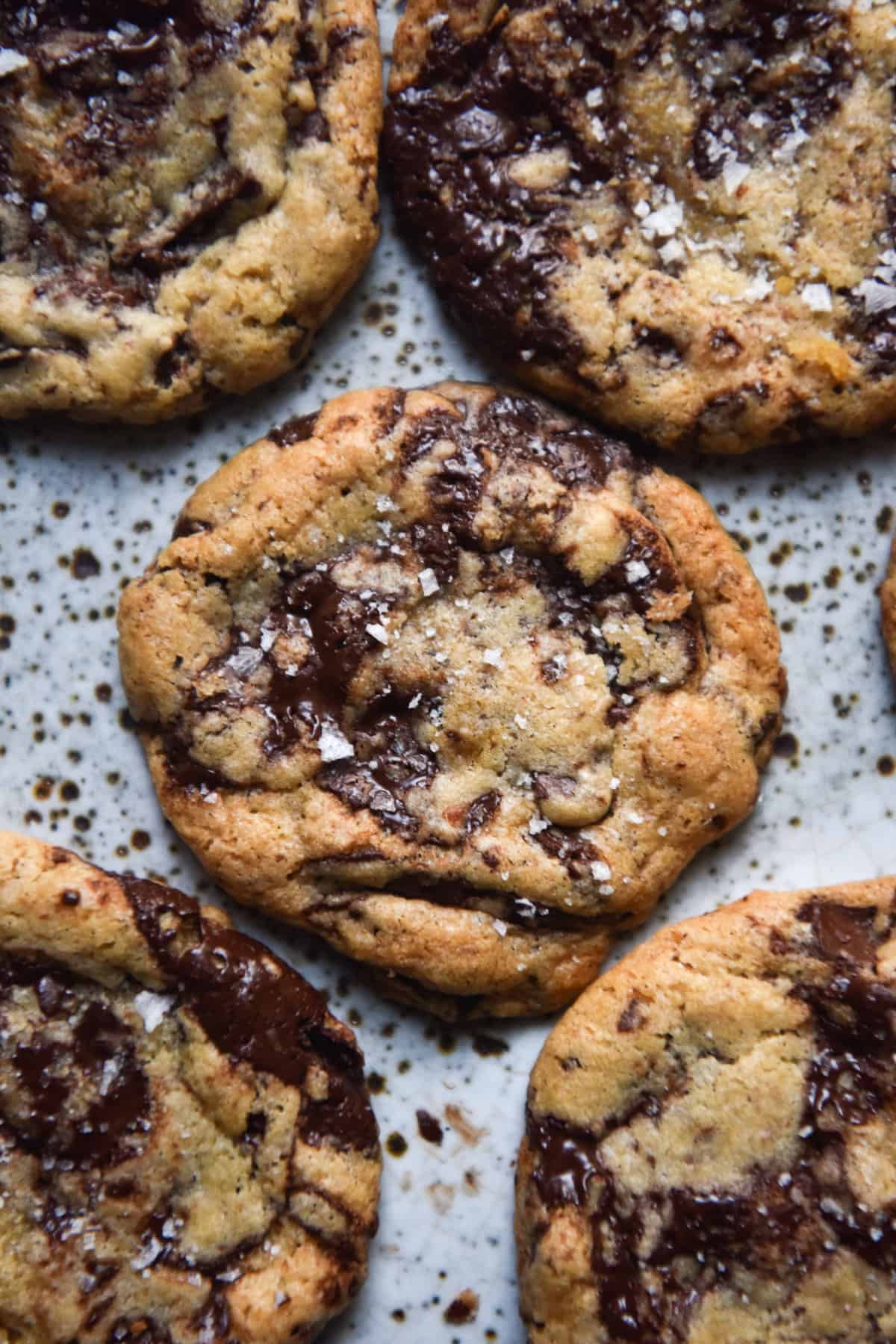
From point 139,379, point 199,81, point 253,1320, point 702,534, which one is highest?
point 199,81

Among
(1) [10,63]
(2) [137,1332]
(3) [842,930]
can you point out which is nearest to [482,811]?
(3) [842,930]

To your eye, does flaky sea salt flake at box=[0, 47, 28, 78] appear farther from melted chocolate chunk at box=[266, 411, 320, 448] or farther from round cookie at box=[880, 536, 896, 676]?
round cookie at box=[880, 536, 896, 676]

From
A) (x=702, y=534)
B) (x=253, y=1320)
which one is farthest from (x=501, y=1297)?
(x=702, y=534)

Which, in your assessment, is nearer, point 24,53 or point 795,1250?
point 795,1250

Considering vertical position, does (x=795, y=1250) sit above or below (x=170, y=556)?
below

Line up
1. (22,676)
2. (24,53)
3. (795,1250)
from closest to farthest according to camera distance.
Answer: (795,1250) → (24,53) → (22,676)

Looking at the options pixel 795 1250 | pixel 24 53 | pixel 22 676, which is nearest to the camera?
pixel 795 1250

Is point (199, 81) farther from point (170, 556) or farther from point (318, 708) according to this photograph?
point (318, 708)
